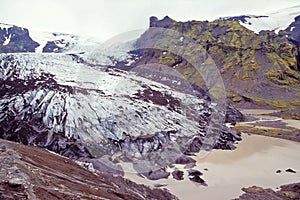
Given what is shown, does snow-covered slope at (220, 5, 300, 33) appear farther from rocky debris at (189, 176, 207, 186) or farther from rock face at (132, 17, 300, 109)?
rocky debris at (189, 176, 207, 186)

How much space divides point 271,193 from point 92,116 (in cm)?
1500

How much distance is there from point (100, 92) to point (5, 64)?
9486 millimetres

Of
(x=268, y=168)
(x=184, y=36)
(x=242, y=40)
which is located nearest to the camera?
(x=268, y=168)

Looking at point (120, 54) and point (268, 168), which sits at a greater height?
point (120, 54)

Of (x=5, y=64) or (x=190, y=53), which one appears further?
(x=190, y=53)

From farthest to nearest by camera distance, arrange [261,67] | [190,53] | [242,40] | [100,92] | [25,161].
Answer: [242,40] → [190,53] → [261,67] → [100,92] → [25,161]

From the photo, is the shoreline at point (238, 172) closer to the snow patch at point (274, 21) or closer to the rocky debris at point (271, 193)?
the rocky debris at point (271, 193)

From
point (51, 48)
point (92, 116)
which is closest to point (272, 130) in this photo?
point (92, 116)

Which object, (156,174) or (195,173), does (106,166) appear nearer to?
(156,174)

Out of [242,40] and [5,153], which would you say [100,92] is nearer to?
[5,153]

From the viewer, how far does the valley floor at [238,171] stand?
21750 mm

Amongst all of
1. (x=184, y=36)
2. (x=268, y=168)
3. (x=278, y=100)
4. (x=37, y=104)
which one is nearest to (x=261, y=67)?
(x=278, y=100)

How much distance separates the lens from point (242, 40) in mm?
102062

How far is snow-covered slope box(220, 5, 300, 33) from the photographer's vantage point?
161875 mm
